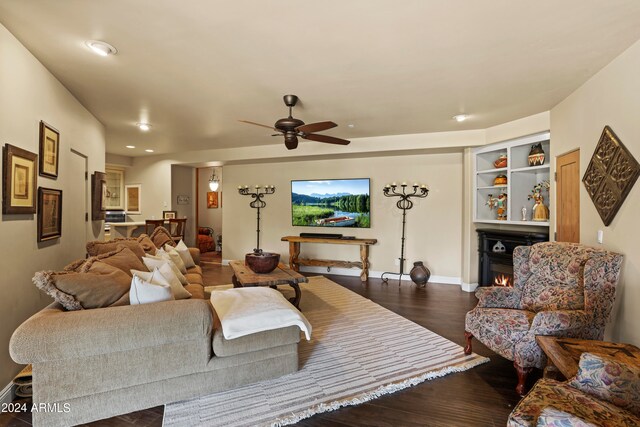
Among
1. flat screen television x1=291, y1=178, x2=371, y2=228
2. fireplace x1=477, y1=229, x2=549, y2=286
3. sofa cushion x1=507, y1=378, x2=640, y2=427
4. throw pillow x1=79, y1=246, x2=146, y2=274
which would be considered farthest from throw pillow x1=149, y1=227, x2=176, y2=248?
fireplace x1=477, y1=229, x2=549, y2=286

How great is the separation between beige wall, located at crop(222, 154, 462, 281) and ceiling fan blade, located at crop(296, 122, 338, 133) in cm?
298

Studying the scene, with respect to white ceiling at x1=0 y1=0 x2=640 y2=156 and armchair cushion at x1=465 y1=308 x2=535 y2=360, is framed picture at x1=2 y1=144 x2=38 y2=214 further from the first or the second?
armchair cushion at x1=465 y1=308 x2=535 y2=360

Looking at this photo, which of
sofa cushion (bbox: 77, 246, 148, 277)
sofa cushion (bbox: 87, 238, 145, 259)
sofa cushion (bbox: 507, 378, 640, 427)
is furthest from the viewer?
sofa cushion (bbox: 87, 238, 145, 259)

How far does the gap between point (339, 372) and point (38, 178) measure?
121 inches

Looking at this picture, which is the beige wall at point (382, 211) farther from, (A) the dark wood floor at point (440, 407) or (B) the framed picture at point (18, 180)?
(B) the framed picture at point (18, 180)

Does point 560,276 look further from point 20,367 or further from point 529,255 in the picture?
point 20,367

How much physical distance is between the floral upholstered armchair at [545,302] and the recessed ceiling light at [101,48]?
3646mm

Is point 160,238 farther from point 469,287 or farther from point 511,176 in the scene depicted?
point 511,176

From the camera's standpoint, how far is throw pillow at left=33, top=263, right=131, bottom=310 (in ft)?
6.27

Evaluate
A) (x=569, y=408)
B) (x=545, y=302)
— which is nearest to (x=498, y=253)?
(x=545, y=302)

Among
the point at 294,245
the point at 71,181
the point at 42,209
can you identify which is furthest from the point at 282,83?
the point at 294,245

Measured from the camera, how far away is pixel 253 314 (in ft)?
7.45

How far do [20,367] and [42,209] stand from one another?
1275 mm

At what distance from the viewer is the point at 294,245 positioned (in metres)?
6.29
